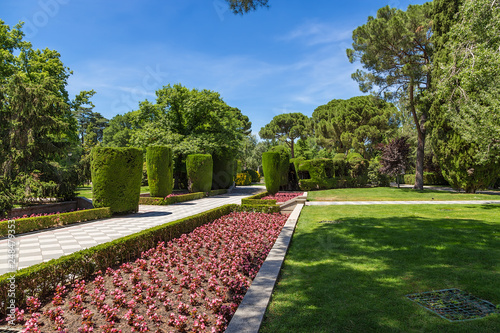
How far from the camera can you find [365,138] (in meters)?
38.3

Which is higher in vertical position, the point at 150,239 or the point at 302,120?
the point at 302,120

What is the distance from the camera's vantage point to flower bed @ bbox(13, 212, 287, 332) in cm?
330

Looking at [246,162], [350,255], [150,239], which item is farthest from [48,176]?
[246,162]

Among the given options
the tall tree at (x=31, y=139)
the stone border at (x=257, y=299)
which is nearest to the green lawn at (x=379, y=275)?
the stone border at (x=257, y=299)

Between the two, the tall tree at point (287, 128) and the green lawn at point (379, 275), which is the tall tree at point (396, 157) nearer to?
the green lawn at point (379, 275)

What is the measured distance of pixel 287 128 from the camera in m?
57.9

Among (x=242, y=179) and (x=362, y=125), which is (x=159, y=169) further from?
(x=362, y=125)

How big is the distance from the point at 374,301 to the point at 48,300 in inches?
179

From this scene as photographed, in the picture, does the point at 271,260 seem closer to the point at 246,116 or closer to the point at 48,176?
the point at 48,176

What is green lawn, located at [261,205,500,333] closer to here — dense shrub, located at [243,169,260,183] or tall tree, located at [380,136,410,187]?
tall tree, located at [380,136,410,187]

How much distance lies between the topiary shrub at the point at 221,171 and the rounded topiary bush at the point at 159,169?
33.7 ft

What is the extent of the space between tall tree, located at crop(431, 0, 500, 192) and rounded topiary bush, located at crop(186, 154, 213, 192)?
1567cm

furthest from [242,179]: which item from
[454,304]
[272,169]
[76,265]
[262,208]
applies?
[454,304]

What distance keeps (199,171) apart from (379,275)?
18499 millimetres
